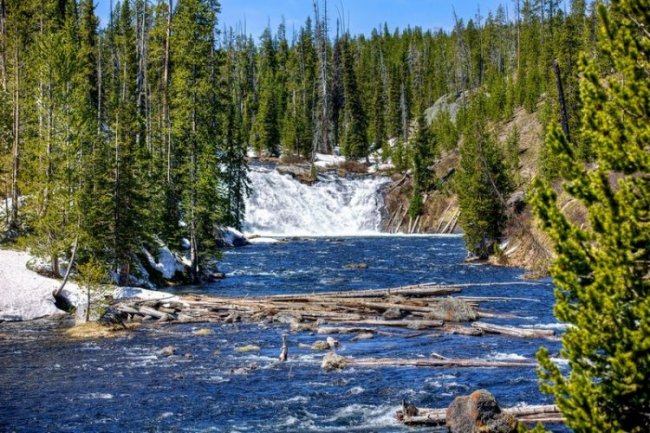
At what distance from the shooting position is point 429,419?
46.1ft

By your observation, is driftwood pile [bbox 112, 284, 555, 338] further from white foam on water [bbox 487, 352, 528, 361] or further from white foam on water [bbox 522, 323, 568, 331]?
white foam on water [bbox 487, 352, 528, 361]

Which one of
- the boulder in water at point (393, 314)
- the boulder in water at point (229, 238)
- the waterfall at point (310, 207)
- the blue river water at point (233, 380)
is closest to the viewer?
the blue river water at point (233, 380)

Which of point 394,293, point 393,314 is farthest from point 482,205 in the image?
point 393,314

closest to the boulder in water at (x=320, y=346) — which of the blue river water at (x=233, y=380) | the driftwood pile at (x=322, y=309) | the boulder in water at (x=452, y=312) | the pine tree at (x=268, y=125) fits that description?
the blue river water at (x=233, y=380)

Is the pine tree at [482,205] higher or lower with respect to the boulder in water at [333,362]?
higher

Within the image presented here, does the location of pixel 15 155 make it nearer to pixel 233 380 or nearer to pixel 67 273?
pixel 67 273

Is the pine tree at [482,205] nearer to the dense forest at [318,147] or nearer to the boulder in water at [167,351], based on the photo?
the dense forest at [318,147]

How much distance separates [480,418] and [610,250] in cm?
647

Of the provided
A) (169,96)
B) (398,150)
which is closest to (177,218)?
(169,96)

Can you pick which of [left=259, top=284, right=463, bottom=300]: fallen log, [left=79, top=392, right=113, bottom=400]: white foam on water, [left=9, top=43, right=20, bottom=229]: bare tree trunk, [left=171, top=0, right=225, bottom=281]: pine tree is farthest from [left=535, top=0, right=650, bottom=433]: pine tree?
[left=9, top=43, right=20, bottom=229]: bare tree trunk

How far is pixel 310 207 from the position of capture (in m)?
76.1

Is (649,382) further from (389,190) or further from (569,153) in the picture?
(389,190)

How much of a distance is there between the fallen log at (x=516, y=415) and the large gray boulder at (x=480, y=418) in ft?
1.21

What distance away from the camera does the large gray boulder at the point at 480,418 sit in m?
12.9
